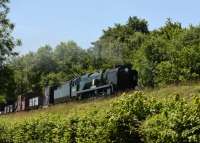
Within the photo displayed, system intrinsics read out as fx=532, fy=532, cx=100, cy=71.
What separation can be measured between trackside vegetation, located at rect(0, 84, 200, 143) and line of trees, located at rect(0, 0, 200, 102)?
2948 cm

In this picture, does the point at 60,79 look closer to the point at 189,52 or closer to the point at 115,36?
the point at 115,36

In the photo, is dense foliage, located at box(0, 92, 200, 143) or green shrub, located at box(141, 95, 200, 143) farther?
dense foliage, located at box(0, 92, 200, 143)

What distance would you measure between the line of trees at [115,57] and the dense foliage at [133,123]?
29.7 m

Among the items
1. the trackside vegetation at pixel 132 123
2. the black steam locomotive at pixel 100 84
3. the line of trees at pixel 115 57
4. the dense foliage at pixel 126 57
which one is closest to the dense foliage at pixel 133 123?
the trackside vegetation at pixel 132 123

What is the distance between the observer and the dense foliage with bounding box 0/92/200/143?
11812 millimetres

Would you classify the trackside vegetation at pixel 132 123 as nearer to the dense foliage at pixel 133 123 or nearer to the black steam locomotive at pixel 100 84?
the dense foliage at pixel 133 123

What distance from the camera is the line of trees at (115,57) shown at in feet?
188

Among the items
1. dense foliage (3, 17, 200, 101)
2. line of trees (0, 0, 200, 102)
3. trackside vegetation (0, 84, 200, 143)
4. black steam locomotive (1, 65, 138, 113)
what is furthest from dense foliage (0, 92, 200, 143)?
dense foliage (3, 17, 200, 101)

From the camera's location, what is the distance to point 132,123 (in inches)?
579

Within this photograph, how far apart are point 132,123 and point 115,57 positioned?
91.4m

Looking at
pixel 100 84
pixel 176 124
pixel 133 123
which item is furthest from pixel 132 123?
pixel 100 84

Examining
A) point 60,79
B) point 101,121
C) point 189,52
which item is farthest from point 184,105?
point 60,79

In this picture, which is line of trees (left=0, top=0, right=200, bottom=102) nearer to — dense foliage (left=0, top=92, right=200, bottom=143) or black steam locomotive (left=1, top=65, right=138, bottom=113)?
black steam locomotive (left=1, top=65, right=138, bottom=113)

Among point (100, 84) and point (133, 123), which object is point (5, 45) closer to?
point (100, 84)
